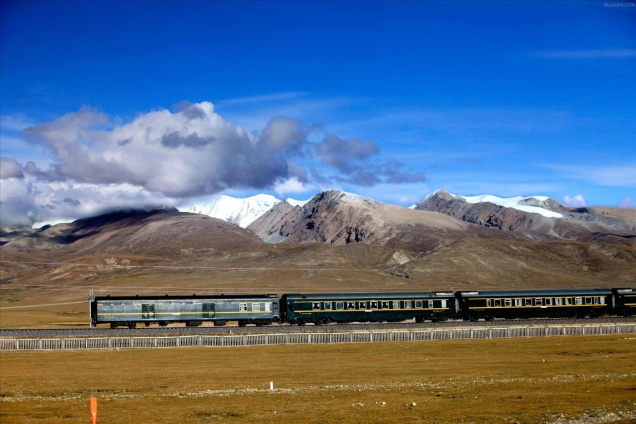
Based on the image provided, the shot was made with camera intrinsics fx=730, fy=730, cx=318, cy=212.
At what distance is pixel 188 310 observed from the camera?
88.8 meters

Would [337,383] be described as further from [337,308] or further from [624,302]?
[624,302]

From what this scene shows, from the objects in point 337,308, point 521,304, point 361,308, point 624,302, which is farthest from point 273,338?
point 624,302

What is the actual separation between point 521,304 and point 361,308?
65.3ft

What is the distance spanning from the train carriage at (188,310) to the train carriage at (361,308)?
2.53 metres

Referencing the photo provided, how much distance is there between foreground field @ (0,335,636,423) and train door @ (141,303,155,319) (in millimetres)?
21997

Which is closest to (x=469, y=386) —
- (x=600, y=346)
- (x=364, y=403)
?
(x=364, y=403)

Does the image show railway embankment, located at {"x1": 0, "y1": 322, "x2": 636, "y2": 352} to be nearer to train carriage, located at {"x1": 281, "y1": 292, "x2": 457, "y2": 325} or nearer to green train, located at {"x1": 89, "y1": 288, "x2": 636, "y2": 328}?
train carriage, located at {"x1": 281, "y1": 292, "x2": 457, "y2": 325}

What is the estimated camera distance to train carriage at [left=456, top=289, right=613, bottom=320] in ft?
292

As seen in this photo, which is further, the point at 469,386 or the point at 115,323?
the point at 115,323

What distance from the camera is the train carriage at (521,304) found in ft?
292

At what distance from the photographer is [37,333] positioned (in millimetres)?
79562

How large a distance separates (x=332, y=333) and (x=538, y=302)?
102ft

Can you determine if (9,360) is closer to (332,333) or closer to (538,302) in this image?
(332,333)

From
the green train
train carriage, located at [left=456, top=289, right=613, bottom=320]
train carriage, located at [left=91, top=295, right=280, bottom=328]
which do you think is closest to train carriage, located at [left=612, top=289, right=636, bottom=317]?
the green train
